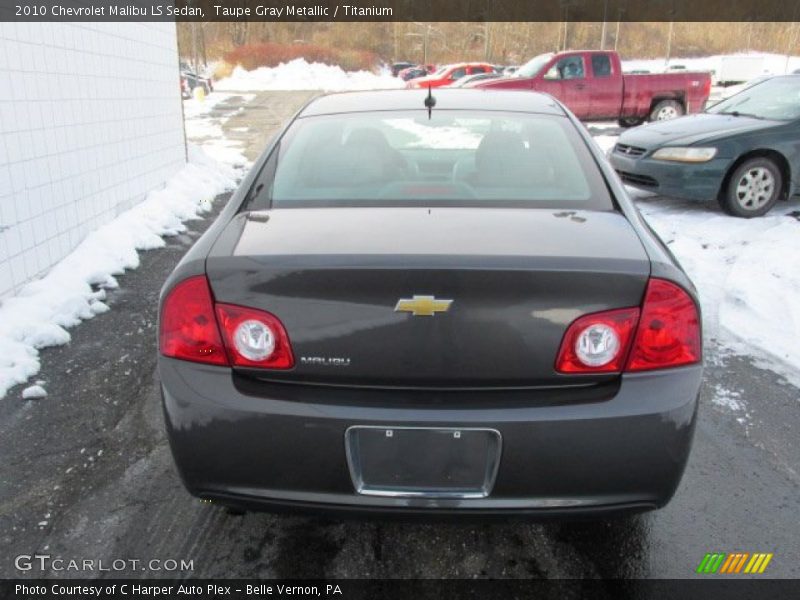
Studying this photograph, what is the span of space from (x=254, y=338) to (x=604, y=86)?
15264mm

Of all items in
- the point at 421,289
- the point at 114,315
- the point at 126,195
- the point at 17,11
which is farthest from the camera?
the point at 126,195

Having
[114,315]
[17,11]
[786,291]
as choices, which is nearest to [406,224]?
[114,315]

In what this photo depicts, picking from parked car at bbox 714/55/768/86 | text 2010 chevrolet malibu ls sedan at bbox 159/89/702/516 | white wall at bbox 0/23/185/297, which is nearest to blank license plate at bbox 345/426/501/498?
text 2010 chevrolet malibu ls sedan at bbox 159/89/702/516

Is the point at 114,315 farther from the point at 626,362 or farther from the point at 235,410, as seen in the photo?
the point at 626,362

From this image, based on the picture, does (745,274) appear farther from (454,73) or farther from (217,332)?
(454,73)

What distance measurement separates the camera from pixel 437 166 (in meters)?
3.22

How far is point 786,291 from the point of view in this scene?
4.71m

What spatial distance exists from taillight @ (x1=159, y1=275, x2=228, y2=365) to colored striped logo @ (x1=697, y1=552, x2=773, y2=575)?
5.89 ft

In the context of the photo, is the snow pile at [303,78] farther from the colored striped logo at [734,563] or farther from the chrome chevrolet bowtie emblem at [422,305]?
the chrome chevrolet bowtie emblem at [422,305]

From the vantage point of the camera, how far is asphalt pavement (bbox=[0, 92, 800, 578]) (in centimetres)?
226

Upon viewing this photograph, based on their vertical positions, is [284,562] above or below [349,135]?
below

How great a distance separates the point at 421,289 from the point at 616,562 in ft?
4.21

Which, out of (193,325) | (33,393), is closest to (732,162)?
(193,325)

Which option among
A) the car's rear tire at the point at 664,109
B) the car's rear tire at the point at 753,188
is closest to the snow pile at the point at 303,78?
the car's rear tire at the point at 664,109
